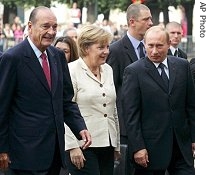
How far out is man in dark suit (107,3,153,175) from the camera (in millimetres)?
8664

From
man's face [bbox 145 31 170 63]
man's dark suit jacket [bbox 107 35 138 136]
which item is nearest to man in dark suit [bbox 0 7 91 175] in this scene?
man's face [bbox 145 31 170 63]

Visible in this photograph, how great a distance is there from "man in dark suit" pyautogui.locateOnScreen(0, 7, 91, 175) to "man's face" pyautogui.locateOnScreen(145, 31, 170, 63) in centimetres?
110

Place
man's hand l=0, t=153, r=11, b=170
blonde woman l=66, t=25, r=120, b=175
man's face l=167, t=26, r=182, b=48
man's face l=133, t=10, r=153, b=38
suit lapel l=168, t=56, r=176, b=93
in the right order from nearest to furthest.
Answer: man's hand l=0, t=153, r=11, b=170 → suit lapel l=168, t=56, r=176, b=93 → blonde woman l=66, t=25, r=120, b=175 → man's face l=133, t=10, r=153, b=38 → man's face l=167, t=26, r=182, b=48

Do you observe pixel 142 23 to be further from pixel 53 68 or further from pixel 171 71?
pixel 53 68

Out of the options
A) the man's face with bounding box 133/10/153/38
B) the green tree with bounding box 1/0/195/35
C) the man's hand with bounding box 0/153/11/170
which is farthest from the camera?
the green tree with bounding box 1/0/195/35

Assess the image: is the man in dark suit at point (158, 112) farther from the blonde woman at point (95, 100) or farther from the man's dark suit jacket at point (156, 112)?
the blonde woman at point (95, 100)

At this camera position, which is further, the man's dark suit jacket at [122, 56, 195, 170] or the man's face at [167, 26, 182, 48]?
the man's face at [167, 26, 182, 48]

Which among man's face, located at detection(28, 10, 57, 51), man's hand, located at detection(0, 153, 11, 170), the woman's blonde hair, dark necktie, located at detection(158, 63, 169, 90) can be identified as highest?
man's face, located at detection(28, 10, 57, 51)

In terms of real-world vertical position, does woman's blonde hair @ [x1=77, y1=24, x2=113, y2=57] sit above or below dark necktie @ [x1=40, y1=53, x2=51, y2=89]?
above

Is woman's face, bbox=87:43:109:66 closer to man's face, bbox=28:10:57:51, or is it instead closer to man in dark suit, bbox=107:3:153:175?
man's face, bbox=28:10:57:51

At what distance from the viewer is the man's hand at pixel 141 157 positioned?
268 inches
